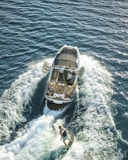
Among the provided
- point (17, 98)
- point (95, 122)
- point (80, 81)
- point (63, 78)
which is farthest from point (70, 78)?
point (95, 122)

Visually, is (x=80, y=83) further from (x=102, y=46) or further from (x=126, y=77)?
(x=102, y=46)

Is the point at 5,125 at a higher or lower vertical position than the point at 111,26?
lower

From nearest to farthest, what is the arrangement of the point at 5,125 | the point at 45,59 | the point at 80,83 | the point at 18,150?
the point at 18,150 → the point at 5,125 → the point at 80,83 → the point at 45,59

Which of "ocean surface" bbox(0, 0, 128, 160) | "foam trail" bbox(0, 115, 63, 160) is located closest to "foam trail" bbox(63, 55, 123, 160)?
"ocean surface" bbox(0, 0, 128, 160)

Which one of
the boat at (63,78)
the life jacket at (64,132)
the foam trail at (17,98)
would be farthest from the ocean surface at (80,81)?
the boat at (63,78)

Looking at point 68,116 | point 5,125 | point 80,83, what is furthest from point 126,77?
point 5,125

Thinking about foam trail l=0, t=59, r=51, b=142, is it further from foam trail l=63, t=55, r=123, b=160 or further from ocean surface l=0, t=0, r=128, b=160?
foam trail l=63, t=55, r=123, b=160

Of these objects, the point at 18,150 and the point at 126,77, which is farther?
the point at 126,77

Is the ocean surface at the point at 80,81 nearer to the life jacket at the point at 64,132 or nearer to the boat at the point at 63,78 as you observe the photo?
the life jacket at the point at 64,132
